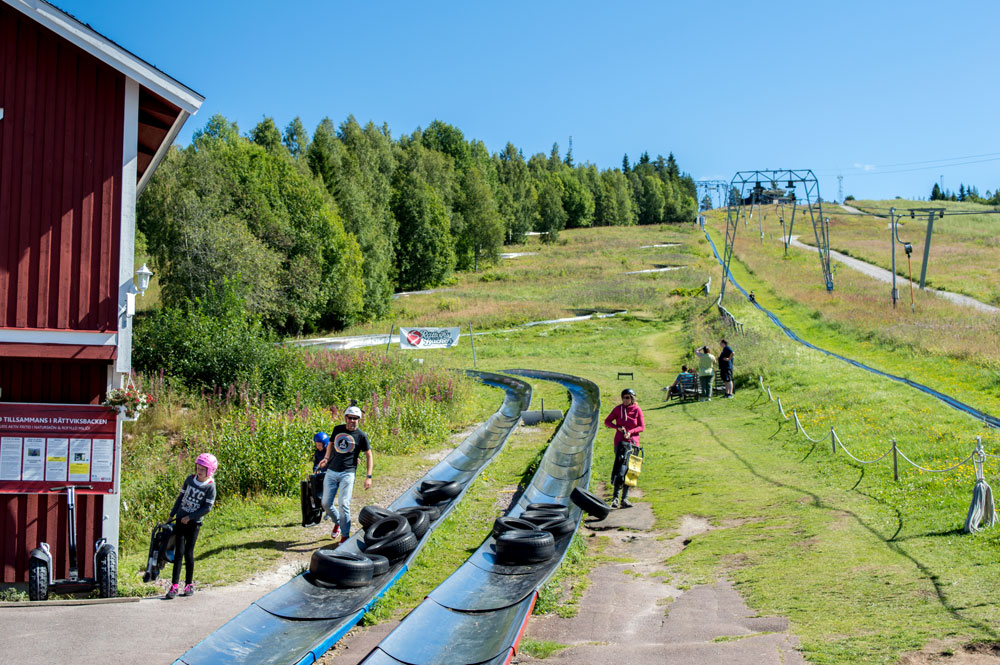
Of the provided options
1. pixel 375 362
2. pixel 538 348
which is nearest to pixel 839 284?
pixel 538 348

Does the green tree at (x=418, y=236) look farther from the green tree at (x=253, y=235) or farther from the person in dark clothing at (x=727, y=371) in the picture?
the person in dark clothing at (x=727, y=371)

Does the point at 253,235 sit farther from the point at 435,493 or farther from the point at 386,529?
the point at 386,529

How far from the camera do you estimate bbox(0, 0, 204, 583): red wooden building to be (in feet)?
33.6

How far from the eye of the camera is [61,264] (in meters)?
10.6

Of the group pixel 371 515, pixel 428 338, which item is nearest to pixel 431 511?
pixel 371 515

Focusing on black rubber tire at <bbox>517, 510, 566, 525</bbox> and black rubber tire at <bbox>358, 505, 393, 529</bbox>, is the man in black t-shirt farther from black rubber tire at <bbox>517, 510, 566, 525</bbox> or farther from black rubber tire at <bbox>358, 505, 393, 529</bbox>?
black rubber tire at <bbox>517, 510, 566, 525</bbox>

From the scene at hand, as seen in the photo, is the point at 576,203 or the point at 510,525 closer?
the point at 510,525

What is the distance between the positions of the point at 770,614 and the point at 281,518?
7.78 m

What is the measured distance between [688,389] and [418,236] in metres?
59.8

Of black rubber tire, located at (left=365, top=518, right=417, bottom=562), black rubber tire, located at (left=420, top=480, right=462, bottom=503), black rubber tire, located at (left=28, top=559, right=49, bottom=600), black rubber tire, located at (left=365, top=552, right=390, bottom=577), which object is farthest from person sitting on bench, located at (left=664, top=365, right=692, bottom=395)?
black rubber tire, located at (left=28, top=559, right=49, bottom=600)

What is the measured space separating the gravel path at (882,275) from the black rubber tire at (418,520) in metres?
35.1

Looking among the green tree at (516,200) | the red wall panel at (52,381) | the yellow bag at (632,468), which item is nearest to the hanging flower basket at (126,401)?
the red wall panel at (52,381)

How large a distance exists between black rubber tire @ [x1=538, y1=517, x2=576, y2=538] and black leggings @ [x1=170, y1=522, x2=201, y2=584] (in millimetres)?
4551

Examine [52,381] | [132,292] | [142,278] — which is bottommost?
[52,381]
